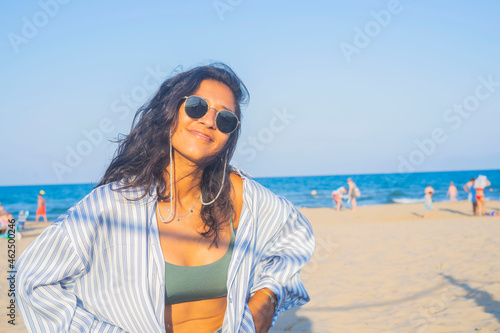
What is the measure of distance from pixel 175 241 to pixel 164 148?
0.48 m

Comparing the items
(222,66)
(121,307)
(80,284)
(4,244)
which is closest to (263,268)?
(121,307)

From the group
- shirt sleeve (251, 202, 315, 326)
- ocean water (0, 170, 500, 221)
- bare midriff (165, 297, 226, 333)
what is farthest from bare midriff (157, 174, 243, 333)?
ocean water (0, 170, 500, 221)

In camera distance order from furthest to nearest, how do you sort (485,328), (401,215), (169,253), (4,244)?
(401,215) → (4,244) → (485,328) → (169,253)

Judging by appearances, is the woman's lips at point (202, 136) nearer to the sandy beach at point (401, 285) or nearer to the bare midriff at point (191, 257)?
the bare midriff at point (191, 257)

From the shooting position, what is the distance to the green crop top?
5.91 ft

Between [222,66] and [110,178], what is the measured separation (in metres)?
0.89

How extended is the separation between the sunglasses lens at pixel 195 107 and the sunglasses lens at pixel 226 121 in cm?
8

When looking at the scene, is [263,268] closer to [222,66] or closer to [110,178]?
[110,178]

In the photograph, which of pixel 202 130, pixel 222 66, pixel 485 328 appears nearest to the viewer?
pixel 202 130

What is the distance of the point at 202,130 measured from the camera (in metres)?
2.00

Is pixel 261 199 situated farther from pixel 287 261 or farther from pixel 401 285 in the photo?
pixel 401 285

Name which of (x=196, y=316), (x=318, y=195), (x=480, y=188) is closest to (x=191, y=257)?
(x=196, y=316)

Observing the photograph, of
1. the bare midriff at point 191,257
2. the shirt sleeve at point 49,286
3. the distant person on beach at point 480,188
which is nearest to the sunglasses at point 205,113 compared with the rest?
the bare midriff at point 191,257

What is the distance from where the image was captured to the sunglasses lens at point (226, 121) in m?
2.04
